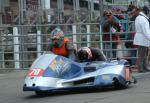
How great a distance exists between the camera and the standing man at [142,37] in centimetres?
1441

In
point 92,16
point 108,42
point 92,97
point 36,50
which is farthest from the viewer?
point 92,16

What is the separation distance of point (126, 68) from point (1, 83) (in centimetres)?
420

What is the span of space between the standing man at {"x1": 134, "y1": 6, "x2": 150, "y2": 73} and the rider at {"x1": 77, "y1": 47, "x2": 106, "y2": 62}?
9.38ft

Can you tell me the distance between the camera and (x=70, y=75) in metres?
11.0

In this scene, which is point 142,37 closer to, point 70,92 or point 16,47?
point 70,92

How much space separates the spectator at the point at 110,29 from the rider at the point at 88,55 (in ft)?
14.7

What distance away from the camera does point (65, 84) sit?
35.8ft

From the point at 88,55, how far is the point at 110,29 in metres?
4.86

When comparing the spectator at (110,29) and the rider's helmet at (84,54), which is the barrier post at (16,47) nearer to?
the spectator at (110,29)

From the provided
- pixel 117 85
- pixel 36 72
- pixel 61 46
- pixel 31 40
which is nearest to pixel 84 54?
pixel 61 46

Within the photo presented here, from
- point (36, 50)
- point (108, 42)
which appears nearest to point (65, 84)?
point (108, 42)

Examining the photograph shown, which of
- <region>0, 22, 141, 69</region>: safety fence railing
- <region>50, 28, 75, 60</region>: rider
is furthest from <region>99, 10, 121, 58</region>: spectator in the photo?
<region>50, 28, 75, 60</region>: rider

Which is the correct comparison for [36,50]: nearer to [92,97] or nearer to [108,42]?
[108,42]

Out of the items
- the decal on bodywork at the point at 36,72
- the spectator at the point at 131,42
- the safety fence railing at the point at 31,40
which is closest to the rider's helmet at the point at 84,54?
the decal on bodywork at the point at 36,72
